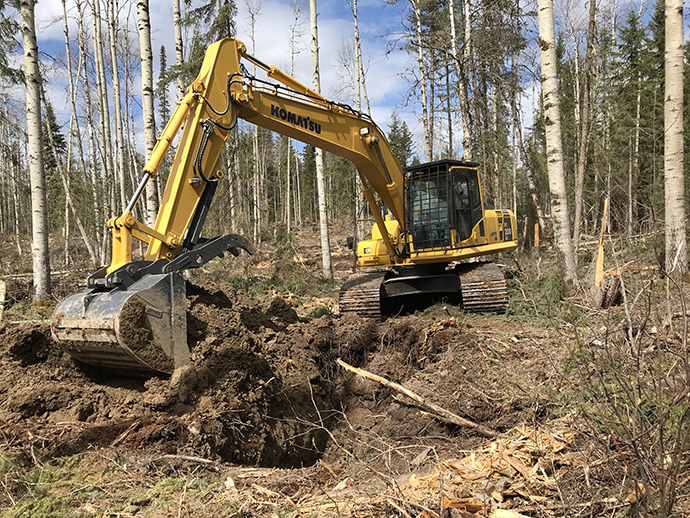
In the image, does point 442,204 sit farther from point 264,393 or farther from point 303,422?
point 303,422

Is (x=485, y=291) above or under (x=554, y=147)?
under

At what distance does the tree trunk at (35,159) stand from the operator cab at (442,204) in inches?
302

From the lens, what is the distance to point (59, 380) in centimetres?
447

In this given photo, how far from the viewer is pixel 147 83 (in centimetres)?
928

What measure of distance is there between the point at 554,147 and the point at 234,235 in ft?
18.9

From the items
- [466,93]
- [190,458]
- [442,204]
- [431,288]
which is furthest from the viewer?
[466,93]

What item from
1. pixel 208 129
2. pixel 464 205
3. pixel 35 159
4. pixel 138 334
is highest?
pixel 35 159

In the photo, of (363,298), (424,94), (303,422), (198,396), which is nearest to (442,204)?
(363,298)

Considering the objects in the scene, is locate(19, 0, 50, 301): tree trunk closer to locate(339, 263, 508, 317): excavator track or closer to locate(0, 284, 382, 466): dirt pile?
locate(0, 284, 382, 466): dirt pile

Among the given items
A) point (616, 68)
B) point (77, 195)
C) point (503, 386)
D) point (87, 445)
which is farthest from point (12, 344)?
point (616, 68)

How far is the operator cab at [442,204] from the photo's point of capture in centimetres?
861

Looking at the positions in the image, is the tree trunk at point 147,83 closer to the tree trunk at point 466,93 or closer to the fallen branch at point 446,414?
the fallen branch at point 446,414

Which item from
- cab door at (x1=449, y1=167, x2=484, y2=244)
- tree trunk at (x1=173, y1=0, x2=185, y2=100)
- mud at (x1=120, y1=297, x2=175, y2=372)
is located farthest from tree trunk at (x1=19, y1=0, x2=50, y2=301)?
cab door at (x1=449, y1=167, x2=484, y2=244)

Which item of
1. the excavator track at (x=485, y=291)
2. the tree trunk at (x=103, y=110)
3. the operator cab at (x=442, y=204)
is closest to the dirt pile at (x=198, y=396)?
the excavator track at (x=485, y=291)
